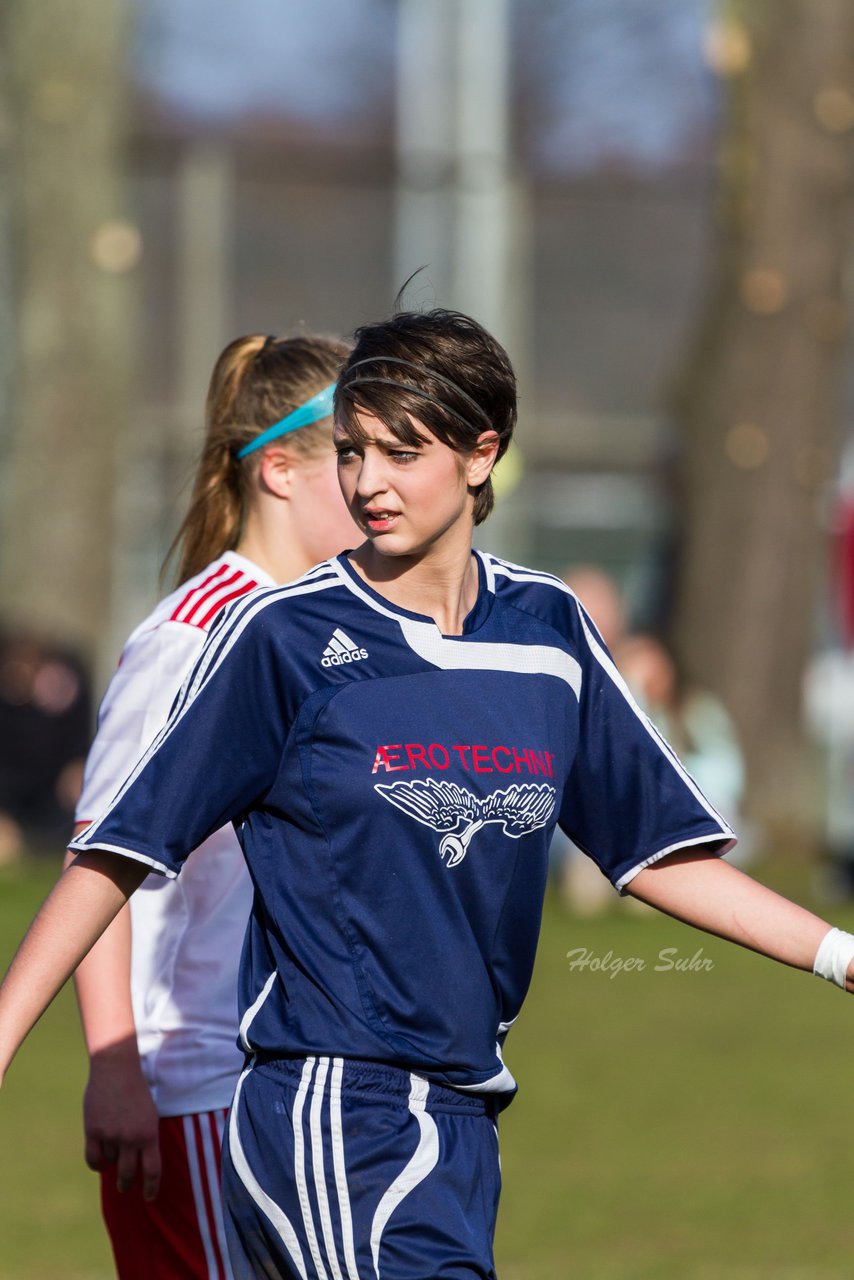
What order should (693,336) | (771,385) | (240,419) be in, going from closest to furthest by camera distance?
(240,419) < (771,385) < (693,336)

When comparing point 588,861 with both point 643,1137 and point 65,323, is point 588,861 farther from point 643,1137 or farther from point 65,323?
point 65,323

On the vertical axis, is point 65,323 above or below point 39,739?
above

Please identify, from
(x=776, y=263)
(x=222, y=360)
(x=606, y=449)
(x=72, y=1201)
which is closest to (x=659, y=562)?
(x=776, y=263)

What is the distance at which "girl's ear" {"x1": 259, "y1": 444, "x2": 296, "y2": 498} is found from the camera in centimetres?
351

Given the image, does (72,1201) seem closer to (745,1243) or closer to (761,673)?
(745,1243)

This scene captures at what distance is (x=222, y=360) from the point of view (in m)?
3.66

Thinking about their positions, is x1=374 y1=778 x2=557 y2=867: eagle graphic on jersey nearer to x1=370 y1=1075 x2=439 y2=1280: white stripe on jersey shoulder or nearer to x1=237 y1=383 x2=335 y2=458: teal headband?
x1=370 y1=1075 x2=439 y2=1280: white stripe on jersey shoulder

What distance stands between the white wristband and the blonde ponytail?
3.95ft

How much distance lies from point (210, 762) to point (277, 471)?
94 centimetres

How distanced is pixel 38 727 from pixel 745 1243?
955cm

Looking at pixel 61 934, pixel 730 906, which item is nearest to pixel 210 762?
pixel 61 934

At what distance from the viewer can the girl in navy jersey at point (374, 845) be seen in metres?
2.67

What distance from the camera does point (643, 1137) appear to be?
7.04m

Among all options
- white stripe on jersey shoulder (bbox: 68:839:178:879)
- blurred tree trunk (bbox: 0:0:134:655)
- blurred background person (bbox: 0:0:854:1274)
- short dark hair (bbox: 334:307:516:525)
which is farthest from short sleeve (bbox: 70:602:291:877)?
blurred tree trunk (bbox: 0:0:134:655)
